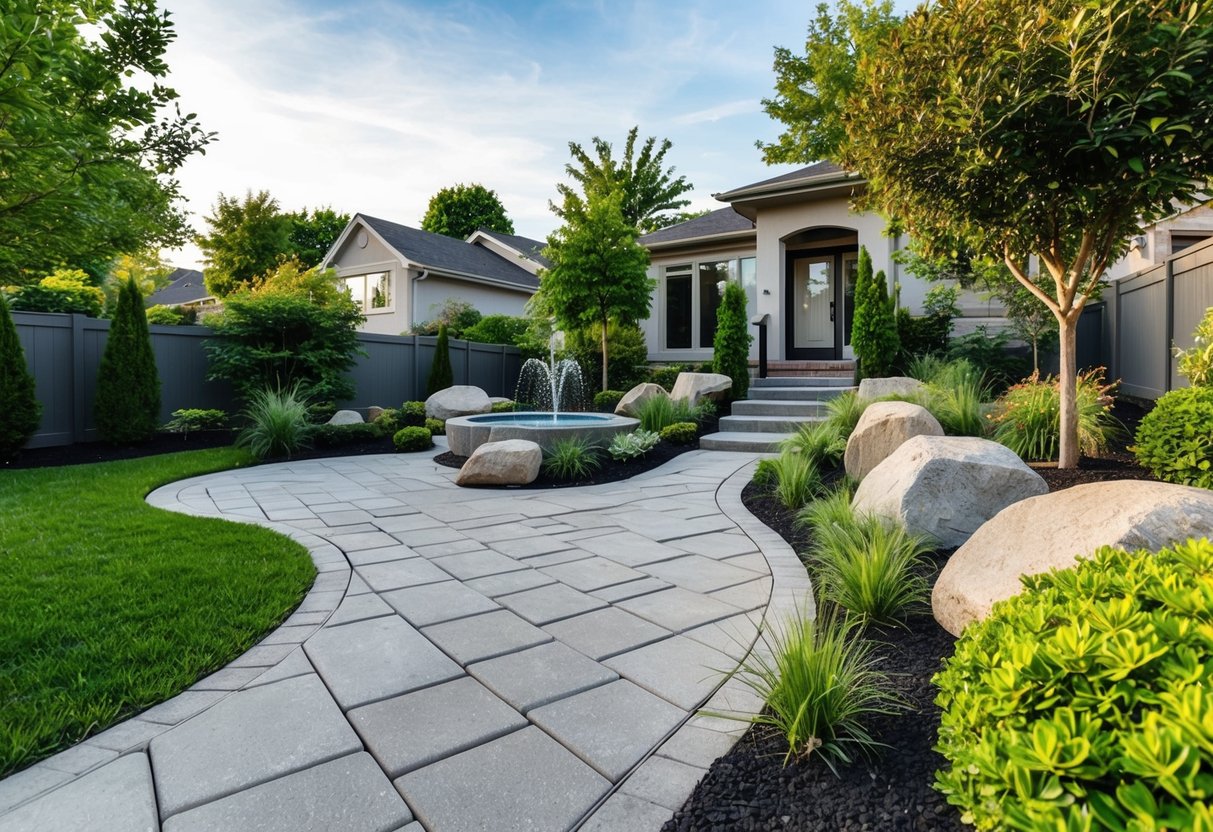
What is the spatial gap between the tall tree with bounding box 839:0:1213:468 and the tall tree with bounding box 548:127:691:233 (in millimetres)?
19094

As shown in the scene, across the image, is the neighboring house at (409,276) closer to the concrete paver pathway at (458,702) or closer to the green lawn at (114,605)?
the green lawn at (114,605)

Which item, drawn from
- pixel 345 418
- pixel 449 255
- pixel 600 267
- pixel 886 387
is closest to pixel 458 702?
pixel 886 387

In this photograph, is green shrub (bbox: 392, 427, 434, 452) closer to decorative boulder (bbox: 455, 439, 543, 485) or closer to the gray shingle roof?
decorative boulder (bbox: 455, 439, 543, 485)

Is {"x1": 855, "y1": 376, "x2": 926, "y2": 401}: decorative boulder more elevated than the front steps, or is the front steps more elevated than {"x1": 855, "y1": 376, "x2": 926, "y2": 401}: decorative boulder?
{"x1": 855, "y1": 376, "x2": 926, "y2": 401}: decorative boulder

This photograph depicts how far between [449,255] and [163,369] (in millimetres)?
12479

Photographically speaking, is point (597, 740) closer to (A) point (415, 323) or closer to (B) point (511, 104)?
(B) point (511, 104)

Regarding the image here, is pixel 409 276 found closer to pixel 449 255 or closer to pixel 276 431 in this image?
pixel 449 255

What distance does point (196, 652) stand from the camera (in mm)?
2342

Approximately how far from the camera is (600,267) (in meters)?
10.9

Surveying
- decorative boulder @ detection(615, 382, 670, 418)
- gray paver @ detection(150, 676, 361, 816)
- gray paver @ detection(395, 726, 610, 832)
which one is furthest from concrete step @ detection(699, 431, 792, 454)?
gray paver @ detection(150, 676, 361, 816)

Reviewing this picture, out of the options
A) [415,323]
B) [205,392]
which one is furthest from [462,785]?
[415,323]

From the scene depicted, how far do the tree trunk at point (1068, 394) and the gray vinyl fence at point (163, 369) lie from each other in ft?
31.8

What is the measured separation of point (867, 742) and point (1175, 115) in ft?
12.3

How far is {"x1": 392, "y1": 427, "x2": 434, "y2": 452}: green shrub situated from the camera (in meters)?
8.52
